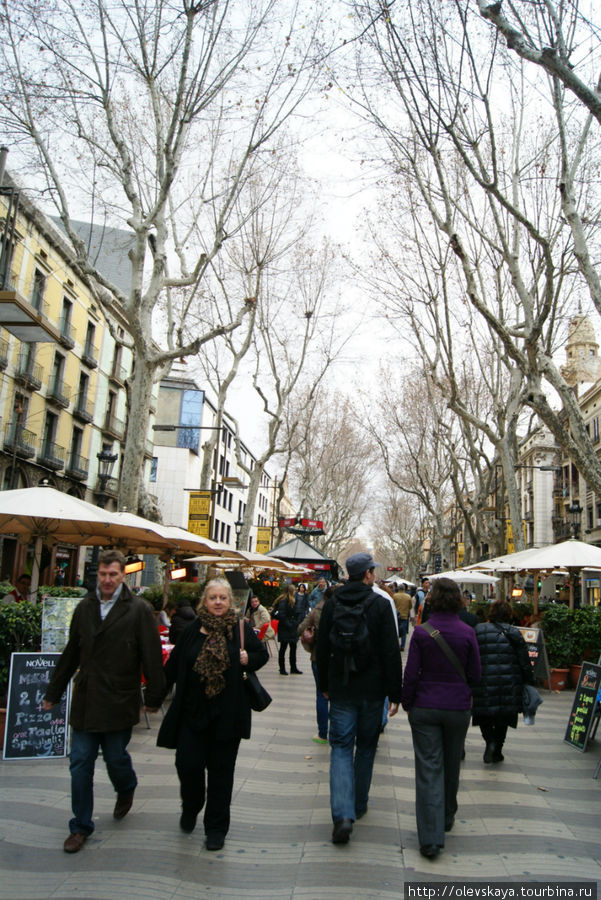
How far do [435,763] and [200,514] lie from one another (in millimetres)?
18295

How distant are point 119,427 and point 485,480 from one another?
1864 cm

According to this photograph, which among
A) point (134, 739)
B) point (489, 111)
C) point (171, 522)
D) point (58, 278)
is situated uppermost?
point (58, 278)

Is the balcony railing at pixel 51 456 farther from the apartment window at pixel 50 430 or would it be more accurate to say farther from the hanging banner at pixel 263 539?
the hanging banner at pixel 263 539

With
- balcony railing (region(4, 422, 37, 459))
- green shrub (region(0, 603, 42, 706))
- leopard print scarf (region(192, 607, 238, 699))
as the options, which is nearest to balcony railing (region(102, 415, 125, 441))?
balcony railing (region(4, 422, 37, 459))

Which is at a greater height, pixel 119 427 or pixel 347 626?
pixel 119 427

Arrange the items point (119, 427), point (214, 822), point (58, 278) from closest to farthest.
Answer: point (214, 822) < point (58, 278) < point (119, 427)

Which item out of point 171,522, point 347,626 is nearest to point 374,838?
point 347,626

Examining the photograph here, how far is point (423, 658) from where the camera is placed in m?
4.20

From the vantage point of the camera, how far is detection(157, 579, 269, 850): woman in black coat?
387 cm

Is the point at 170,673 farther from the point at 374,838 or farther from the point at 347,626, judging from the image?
the point at 374,838

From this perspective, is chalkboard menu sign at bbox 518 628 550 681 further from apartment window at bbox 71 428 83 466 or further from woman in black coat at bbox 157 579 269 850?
apartment window at bbox 71 428 83 466

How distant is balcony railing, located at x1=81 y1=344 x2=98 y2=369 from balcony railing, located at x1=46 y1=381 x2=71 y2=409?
1.92 metres

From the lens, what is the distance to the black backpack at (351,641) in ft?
13.8

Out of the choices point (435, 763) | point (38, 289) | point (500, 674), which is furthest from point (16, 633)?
point (38, 289)
